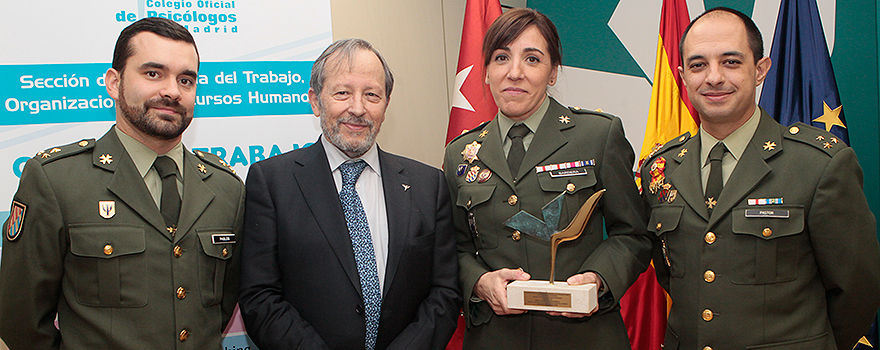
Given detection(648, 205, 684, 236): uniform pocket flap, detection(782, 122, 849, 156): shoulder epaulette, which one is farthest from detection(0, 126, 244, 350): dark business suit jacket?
detection(782, 122, 849, 156): shoulder epaulette

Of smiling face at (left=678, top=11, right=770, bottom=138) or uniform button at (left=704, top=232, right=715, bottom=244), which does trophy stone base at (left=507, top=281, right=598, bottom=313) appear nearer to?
uniform button at (left=704, top=232, right=715, bottom=244)

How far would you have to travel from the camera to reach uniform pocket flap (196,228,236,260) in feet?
6.10

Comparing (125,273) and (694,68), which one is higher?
(694,68)

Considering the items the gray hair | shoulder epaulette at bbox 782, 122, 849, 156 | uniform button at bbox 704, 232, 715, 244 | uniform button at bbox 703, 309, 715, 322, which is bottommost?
uniform button at bbox 703, 309, 715, 322

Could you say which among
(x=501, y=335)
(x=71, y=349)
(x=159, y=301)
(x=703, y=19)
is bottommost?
(x=501, y=335)

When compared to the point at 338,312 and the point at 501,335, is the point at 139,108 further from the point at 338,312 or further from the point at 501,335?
the point at 501,335

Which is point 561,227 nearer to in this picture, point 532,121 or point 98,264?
point 532,121

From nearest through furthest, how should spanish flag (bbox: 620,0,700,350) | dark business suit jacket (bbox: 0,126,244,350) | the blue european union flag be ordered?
dark business suit jacket (bbox: 0,126,244,350) → the blue european union flag → spanish flag (bbox: 620,0,700,350)

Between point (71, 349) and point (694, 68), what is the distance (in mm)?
2169

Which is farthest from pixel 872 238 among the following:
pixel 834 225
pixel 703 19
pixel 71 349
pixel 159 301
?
pixel 71 349

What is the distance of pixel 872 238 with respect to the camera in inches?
72.2

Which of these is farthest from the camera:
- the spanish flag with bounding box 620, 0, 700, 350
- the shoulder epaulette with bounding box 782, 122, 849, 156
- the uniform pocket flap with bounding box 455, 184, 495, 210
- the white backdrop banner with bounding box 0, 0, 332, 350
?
the spanish flag with bounding box 620, 0, 700, 350

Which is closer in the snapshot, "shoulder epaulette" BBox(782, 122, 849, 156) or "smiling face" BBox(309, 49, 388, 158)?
"shoulder epaulette" BBox(782, 122, 849, 156)

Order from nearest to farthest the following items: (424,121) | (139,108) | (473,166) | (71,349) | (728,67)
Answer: (71,349), (139,108), (728,67), (473,166), (424,121)
